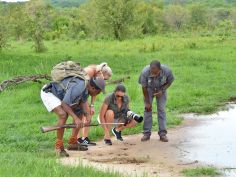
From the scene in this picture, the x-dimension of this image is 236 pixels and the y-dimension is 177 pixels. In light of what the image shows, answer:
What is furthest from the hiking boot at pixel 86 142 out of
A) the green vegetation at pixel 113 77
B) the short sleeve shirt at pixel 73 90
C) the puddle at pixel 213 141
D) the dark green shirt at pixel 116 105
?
the puddle at pixel 213 141

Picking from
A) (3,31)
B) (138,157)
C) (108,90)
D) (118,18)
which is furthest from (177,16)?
(138,157)

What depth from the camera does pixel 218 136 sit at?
9586 mm

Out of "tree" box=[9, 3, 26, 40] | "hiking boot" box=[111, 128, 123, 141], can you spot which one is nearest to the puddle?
"hiking boot" box=[111, 128, 123, 141]

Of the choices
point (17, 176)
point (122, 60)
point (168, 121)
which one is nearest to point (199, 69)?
point (122, 60)

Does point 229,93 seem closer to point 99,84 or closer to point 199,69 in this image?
point 199,69

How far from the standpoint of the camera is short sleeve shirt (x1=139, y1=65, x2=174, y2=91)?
9.16 meters

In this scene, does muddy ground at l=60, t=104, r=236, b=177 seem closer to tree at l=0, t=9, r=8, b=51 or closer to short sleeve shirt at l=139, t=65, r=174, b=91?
short sleeve shirt at l=139, t=65, r=174, b=91

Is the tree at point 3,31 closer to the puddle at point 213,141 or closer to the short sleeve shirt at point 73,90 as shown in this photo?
the puddle at point 213,141

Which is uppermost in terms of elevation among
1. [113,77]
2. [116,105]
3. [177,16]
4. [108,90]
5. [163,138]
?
[116,105]

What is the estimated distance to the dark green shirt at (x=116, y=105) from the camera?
9273mm

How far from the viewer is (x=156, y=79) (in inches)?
364

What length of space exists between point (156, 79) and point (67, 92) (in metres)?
1.90

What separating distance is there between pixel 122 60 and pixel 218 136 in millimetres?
12009

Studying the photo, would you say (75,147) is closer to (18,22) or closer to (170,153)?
(170,153)
